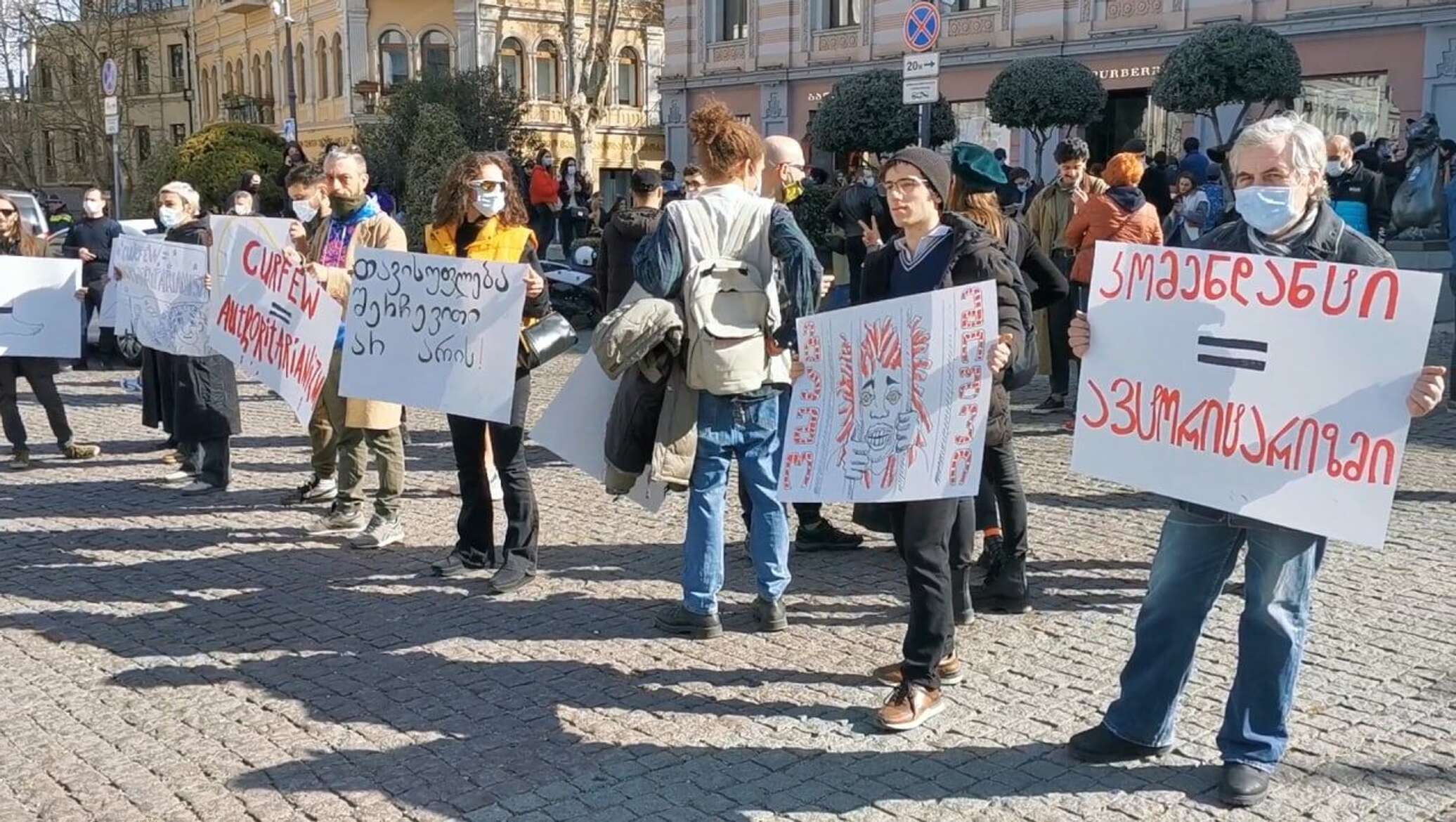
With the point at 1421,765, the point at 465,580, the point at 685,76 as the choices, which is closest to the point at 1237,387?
the point at 1421,765

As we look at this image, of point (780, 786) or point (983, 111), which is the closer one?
point (780, 786)

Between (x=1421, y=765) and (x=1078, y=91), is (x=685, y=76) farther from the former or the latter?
(x=1421, y=765)

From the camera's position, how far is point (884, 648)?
540cm

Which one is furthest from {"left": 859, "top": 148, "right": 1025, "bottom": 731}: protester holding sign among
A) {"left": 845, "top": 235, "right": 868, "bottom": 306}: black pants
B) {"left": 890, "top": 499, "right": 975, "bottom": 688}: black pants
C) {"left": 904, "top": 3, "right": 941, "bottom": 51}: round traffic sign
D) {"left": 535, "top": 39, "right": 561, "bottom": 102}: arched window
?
{"left": 535, "top": 39, "right": 561, "bottom": 102}: arched window

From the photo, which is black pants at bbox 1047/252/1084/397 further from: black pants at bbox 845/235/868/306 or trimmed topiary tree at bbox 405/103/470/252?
trimmed topiary tree at bbox 405/103/470/252

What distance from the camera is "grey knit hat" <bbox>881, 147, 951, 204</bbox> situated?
4.65 meters

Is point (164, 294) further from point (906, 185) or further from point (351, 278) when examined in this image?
point (906, 185)

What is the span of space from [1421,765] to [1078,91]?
2085cm

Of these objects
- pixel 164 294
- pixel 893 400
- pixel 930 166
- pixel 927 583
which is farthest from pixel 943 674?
pixel 164 294

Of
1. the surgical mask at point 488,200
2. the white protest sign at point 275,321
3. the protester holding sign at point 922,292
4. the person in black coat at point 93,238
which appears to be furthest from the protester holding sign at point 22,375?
the protester holding sign at point 922,292

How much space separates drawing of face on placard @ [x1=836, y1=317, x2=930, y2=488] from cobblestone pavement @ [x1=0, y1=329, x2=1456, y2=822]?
2.79 ft

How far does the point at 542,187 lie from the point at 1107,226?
15221 mm

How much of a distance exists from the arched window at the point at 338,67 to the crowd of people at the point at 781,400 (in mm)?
43739

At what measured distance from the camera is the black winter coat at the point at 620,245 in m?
7.84
